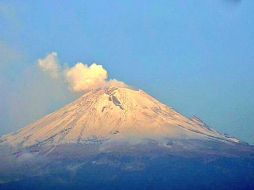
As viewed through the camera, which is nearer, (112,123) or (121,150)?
(121,150)

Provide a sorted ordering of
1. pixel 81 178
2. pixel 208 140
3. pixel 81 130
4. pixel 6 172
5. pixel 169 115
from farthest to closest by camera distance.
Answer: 1. pixel 169 115
2. pixel 81 130
3. pixel 208 140
4. pixel 6 172
5. pixel 81 178

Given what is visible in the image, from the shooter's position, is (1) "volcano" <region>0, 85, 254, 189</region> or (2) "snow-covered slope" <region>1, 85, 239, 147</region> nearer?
(1) "volcano" <region>0, 85, 254, 189</region>

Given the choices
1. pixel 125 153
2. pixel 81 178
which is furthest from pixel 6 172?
pixel 125 153

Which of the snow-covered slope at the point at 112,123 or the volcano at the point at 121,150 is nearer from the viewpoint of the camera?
the volcano at the point at 121,150

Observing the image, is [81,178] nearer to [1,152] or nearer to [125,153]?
[125,153]

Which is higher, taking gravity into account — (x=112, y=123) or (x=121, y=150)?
(x=112, y=123)
